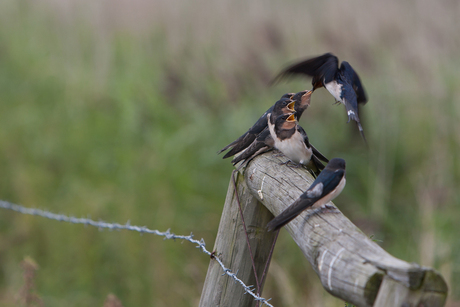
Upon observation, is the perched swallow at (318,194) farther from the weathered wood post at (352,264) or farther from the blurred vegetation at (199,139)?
the blurred vegetation at (199,139)

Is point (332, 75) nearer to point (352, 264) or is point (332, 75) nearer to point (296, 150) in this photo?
point (296, 150)

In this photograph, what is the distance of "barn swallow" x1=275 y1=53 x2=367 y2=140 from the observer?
7.89 feet

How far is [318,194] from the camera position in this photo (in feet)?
5.05

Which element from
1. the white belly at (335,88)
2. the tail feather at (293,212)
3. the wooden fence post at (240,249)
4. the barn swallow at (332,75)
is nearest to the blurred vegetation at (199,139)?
the barn swallow at (332,75)

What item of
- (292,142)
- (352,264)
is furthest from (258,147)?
(352,264)

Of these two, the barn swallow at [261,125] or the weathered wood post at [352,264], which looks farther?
the barn swallow at [261,125]

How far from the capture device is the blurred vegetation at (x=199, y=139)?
4.36 m

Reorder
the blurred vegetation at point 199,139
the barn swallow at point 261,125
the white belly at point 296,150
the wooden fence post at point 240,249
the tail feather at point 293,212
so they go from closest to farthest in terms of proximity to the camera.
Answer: the tail feather at point 293,212 → the wooden fence post at point 240,249 → the white belly at point 296,150 → the barn swallow at point 261,125 → the blurred vegetation at point 199,139

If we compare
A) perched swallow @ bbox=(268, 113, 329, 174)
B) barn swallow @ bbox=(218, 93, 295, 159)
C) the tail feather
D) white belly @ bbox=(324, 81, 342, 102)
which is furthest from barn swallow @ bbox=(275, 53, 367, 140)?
the tail feather

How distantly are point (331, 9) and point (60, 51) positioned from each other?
4.33 meters

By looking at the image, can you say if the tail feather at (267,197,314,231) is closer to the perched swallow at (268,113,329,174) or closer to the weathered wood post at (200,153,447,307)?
the weathered wood post at (200,153,447,307)

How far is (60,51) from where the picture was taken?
306 inches

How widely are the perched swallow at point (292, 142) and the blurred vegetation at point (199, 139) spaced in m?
1.62

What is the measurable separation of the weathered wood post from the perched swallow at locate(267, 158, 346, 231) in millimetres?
58
